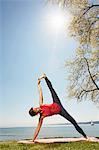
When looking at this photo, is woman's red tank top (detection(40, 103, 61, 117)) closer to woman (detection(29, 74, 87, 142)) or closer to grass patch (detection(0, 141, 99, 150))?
woman (detection(29, 74, 87, 142))

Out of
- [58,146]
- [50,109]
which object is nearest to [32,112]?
[50,109]

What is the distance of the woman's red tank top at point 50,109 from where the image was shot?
17125 mm

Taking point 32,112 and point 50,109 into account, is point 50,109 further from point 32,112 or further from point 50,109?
point 32,112

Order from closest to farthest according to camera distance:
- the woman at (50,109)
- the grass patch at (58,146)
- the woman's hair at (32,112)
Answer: the grass patch at (58,146) < the woman's hair at (32,112) < the woman at (50,109)

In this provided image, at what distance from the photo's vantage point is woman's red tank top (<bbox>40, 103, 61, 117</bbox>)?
674 inches

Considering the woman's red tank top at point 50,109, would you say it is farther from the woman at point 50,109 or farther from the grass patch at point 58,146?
the grass patch at point 58,146

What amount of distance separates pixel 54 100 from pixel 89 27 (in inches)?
202

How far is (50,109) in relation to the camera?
17.4 m

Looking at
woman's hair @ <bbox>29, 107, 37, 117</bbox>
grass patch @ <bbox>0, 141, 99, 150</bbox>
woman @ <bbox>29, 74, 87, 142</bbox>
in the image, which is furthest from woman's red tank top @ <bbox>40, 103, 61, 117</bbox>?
grass patch @ <bbox>0, 141, 99, 150</bbox>

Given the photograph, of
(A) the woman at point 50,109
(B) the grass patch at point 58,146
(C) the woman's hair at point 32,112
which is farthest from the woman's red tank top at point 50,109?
(B) the grass patch at point 58,146

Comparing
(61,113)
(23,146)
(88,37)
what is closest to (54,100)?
(61,113)

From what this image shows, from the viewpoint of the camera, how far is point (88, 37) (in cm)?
2102

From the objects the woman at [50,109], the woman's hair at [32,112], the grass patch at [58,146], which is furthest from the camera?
the woman at [50,109]

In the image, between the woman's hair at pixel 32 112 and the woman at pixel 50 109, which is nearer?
the woman's hair at pixel 32 112
